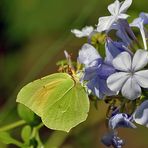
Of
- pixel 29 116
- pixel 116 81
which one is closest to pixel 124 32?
pixel 116 81

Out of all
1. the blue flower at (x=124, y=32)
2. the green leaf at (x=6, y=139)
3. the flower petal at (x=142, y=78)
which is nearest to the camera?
the flower petal at (x=142, y=78)

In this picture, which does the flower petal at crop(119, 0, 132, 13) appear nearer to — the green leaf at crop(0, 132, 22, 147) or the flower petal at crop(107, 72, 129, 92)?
the flower petal at crop(107, 72, 129, 92)

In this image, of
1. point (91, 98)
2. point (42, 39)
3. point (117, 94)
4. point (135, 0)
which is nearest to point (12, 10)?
point (42, 39)

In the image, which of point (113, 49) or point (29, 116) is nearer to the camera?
point (113, 49)

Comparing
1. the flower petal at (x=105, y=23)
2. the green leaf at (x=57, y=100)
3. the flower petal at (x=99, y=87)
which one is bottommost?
the green leaf at (x=57, y=100)

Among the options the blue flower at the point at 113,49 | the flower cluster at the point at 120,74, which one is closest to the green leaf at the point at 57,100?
the flower cluster at the point at 120,74

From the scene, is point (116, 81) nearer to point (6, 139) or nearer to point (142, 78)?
point (142, 78)

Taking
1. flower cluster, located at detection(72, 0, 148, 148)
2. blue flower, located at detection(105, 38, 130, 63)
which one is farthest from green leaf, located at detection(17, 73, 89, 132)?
blue flower, located at detection(105, 38, 130, 63)

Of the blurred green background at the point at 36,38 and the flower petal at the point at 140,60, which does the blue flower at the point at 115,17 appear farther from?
the blurred green background at the point at 36,38
